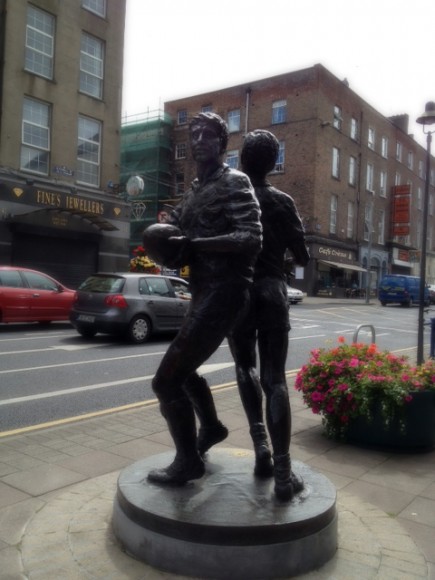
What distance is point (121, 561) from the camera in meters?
2.80

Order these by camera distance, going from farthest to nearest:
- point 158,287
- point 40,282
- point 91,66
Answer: point 91,66 → point 40,282 → point 158,287

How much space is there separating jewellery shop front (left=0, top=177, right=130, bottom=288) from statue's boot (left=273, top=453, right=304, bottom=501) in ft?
60.3

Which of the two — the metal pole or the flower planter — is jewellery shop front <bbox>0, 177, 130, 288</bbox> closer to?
the metal pole

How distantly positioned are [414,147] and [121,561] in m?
56.0

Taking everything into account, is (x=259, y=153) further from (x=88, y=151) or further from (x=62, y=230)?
(x=88, y=151)

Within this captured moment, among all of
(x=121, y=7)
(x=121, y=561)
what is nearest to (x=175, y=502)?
(x=121, y=561)

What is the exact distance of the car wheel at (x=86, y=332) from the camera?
40.8ft

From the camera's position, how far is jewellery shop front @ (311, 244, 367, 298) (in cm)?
3778

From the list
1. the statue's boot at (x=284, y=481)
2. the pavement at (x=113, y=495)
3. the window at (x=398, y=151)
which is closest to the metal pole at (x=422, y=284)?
the pavement at (x=113, y=495)

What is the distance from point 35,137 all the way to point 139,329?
12.1 meters

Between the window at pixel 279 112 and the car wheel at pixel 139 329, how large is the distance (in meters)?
30.0

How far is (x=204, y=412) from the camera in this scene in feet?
11.6

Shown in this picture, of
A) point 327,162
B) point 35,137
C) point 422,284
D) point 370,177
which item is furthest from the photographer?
point 370,177

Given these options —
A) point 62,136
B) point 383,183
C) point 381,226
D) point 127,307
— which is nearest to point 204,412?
point 127,307
